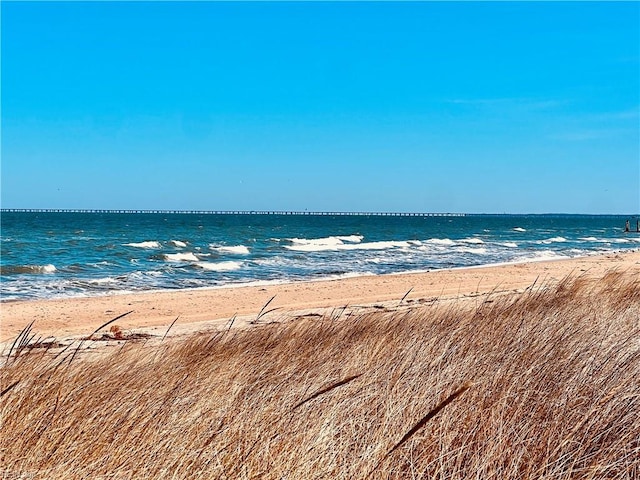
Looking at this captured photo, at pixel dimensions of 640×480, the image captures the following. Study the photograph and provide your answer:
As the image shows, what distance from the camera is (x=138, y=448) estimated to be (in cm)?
291

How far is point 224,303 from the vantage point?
1538 cm

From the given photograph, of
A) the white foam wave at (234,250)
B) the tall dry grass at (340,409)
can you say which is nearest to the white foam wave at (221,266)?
the white foam wave at (234,250)

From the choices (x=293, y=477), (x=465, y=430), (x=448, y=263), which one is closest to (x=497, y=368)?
(x=465, y=430)

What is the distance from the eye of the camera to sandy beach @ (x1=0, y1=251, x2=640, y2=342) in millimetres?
11844

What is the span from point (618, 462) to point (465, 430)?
702mm

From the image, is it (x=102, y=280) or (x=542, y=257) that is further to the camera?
(x=542, y=257)

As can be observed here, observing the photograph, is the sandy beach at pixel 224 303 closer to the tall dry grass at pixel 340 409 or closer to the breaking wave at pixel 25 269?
the tall dry grass at pixel 340 409

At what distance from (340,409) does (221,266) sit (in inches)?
971

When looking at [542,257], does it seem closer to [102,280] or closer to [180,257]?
[180,257]

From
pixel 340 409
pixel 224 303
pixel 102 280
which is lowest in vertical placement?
pixel 102 280

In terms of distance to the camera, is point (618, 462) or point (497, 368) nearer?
point (618, 462)

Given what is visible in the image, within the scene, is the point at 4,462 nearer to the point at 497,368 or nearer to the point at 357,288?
the point at 497,368

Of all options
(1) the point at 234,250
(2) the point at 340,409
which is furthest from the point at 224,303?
(1) the point at 234,250

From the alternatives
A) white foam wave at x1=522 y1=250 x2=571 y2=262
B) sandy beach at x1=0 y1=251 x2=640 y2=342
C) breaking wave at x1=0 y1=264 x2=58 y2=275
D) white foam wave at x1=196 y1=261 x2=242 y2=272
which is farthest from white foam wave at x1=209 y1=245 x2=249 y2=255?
white foam wave at x1=522 y1=250 x2=571 y2=262
